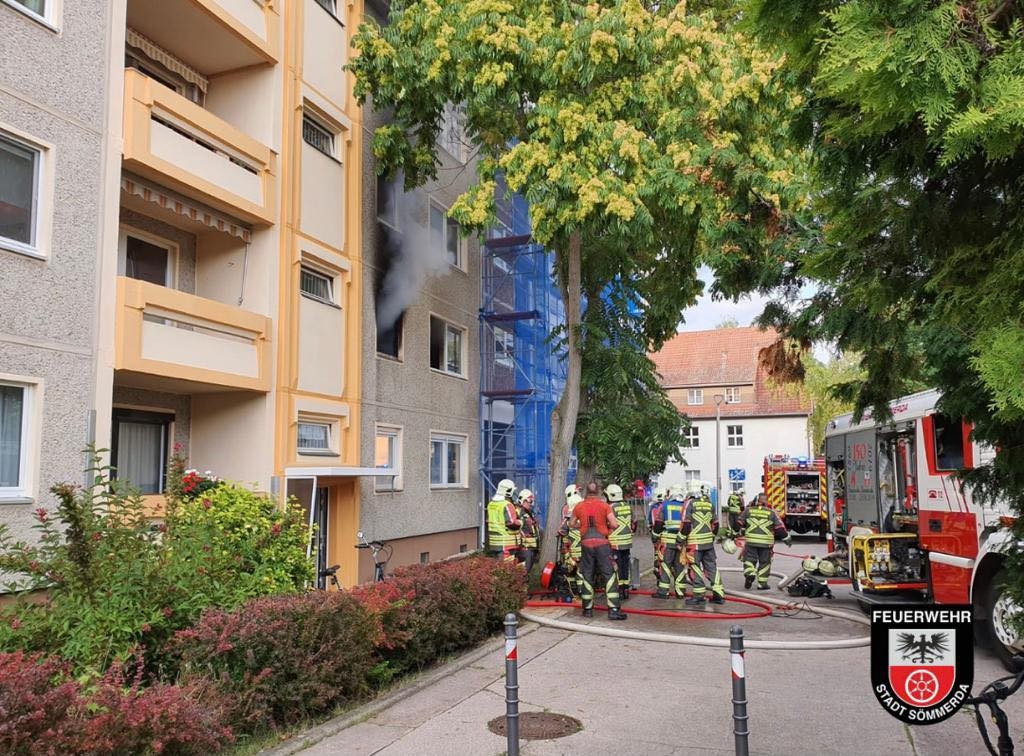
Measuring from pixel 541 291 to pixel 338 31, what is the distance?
8542 mm

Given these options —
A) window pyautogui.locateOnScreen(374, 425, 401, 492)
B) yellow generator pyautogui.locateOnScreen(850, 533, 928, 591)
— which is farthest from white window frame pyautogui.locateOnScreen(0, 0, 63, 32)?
yellow generator pyautogui.locateOnScreen(850, 533, 928, 591)

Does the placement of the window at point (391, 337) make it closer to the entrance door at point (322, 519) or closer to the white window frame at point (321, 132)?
the entrance door at point (322, 519)

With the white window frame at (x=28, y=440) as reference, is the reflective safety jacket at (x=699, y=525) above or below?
below

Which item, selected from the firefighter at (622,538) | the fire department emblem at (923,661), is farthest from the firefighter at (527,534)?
the fire department emblem at (923,661)

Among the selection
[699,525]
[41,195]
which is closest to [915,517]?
[699,525]

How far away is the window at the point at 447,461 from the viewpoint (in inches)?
707

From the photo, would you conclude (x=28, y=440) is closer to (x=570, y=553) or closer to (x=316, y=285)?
(x=316, y=285)

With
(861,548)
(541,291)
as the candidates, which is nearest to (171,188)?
(861,548)

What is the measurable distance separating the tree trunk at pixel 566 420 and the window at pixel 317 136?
4.26 meters

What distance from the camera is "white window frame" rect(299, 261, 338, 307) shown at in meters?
13.5

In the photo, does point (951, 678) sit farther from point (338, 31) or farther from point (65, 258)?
point (338, 31)

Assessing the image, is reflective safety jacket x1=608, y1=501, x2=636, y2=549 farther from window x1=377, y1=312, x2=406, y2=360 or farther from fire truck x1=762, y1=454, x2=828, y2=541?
fire truck x1=762, y1=454, x2=828, y2=541

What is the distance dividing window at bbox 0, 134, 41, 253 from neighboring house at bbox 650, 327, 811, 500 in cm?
4045

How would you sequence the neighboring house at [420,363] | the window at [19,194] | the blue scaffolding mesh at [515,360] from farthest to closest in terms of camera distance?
the blue scaffolding mesh at [515,360] < the neighboring house at [420,363] < the window at [19,194]
